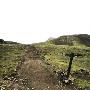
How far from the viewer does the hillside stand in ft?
136

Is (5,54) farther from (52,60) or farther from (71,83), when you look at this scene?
(71,83)

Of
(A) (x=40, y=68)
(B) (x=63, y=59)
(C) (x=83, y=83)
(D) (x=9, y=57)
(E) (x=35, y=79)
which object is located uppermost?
(D) (x=9, y=57)

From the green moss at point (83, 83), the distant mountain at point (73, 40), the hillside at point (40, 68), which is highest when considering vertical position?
the distant mountain at point (73, 40)

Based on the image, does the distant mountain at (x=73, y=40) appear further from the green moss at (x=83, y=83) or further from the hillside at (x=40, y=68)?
the green moss at (x=83, y=83)

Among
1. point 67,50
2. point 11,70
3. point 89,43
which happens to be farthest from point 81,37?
point 11,70

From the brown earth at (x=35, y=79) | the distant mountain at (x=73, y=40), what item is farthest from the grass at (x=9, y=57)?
the distant mountain at (x=73, y=40)

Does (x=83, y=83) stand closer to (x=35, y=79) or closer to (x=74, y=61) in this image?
(x=35, y=79)

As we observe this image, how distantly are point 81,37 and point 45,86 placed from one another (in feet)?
168

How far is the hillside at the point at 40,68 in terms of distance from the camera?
41.4m

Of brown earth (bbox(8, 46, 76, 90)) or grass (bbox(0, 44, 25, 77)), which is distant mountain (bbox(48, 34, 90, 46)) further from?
brown earth (bbox(8, 46, 76, 90))

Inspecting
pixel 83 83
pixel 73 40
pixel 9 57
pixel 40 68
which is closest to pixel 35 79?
pixel 40 68

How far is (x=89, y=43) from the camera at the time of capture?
87125 mm

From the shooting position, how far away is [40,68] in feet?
164

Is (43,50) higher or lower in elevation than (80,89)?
higher
